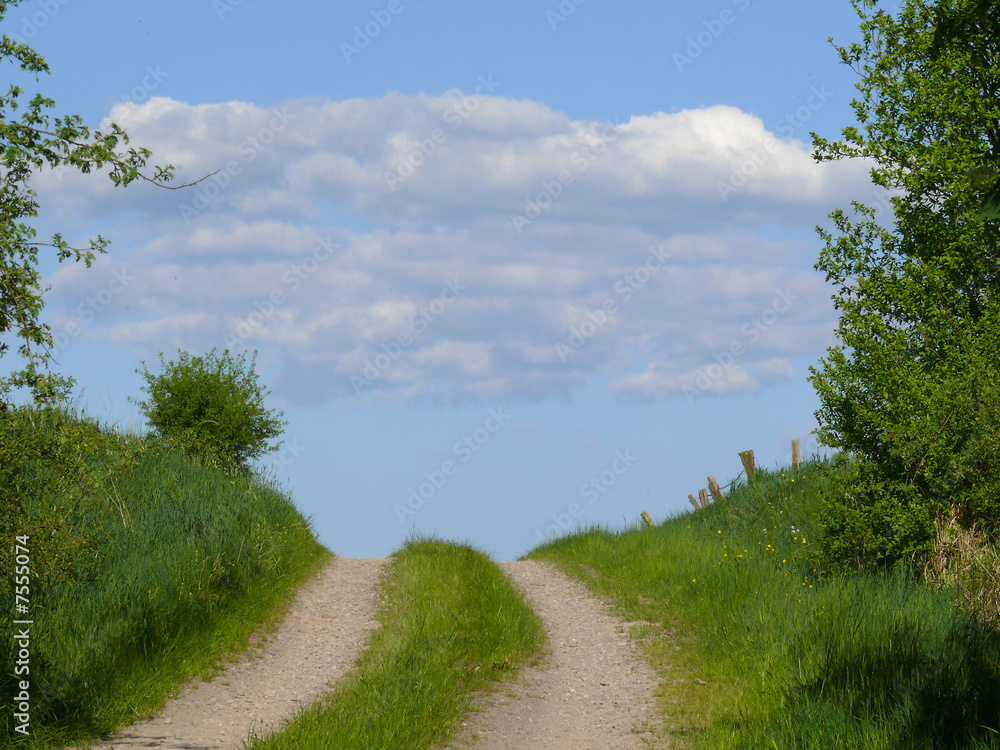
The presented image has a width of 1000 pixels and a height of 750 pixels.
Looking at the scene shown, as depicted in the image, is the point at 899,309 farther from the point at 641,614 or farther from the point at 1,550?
the point at 1,550

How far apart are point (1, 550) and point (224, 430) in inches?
769

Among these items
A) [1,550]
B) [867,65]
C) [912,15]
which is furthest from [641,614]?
[912,15]

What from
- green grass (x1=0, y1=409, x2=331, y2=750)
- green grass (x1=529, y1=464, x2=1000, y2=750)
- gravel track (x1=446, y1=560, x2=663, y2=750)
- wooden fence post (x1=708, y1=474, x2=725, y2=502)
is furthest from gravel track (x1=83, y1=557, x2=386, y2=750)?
wooden fence post (x1=708, y1=474, x2=725, y2=502)

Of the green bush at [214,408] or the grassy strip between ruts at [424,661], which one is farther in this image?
the green bush at [214,408]

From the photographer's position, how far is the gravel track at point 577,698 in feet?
30.6

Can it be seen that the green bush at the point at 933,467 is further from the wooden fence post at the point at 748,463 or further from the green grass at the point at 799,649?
the wooden fence post at the point at 748,463

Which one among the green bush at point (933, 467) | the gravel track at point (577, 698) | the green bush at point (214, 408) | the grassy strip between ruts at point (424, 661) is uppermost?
the green bush at point (214, 408)

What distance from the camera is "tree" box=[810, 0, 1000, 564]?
43.4ft

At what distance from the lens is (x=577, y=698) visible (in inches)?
430

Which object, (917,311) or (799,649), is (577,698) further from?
(917,311)

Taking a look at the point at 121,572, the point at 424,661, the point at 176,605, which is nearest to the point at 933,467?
the point at 424,661

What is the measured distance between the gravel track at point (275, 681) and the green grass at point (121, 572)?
30 centimetres

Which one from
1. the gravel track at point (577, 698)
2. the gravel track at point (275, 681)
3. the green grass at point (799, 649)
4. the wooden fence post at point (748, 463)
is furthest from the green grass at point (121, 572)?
the wooden fence post at point (748, 463)

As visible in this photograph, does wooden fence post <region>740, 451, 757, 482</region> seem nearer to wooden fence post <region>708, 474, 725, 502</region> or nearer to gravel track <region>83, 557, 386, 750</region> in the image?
wooden fence post <region>708, 474, 725, 502</region>
